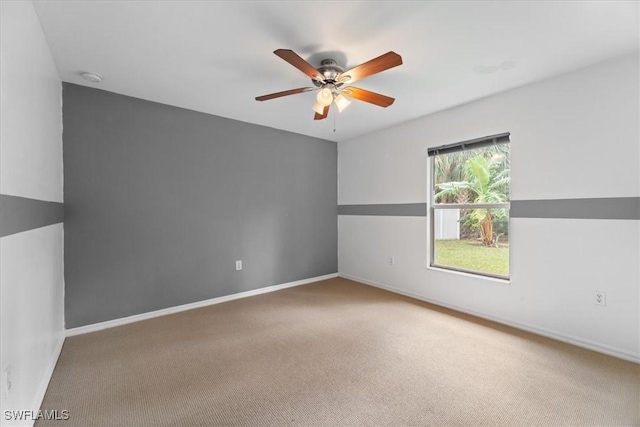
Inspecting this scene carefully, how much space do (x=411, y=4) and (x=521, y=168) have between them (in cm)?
202

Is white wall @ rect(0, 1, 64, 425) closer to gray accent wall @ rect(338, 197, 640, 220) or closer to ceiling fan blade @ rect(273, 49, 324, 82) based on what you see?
ceiling fan blade @ rect(273, 49, 324, 82)

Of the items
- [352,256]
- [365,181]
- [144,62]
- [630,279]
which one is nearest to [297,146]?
[365,181]

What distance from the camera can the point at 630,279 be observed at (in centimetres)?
217

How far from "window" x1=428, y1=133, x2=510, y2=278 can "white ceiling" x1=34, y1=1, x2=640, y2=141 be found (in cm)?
72

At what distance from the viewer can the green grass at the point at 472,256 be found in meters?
2.98

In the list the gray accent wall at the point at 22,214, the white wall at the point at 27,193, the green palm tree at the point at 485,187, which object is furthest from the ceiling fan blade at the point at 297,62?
the green palm tree at the point at 485,187

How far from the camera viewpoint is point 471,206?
321 cm

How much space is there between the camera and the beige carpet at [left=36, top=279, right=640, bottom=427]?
1.61m

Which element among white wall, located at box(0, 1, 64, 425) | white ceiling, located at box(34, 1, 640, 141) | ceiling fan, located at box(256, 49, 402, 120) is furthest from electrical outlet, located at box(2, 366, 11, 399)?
ceiling fan, located at box(256, 49, 402, 120)

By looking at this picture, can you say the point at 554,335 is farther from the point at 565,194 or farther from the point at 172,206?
the point at 172,206

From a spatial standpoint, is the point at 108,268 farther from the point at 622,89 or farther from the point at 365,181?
the point at 622,89

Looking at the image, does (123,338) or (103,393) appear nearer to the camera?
(103,393)

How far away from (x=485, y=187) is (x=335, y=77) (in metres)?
2.17

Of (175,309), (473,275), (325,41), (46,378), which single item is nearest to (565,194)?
(473,275)
